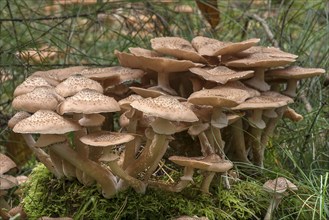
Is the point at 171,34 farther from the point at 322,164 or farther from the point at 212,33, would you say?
the point at 322,164

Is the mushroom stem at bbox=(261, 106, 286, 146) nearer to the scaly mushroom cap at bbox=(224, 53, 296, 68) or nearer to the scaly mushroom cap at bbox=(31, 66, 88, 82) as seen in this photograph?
the scaly mushroom cap at bbox=(224, 53, 296, 68)

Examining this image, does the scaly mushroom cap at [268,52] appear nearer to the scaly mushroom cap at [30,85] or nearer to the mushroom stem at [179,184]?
the mushroom stem at [179,184]

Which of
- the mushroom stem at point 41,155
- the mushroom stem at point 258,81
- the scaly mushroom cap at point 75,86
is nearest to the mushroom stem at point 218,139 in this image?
the mushroom stem at point 258,81

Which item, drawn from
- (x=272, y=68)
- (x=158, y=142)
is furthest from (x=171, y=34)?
(x=158, y=142)

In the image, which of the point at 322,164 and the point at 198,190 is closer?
the point at 198,190

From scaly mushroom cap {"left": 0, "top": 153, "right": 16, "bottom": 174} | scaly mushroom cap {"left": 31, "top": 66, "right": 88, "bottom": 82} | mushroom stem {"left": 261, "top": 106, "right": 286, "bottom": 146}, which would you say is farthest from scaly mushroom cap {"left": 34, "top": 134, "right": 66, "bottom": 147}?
mushroom stem {"left": 261, "top": 106, "right": 286, "bottom": 146}

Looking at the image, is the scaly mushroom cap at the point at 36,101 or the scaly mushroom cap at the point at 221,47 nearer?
the scaly mushroom cap at the point at 36,101

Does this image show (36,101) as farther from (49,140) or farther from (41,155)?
(41,155)
